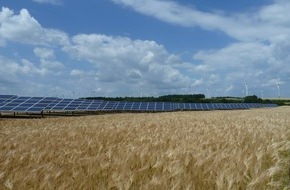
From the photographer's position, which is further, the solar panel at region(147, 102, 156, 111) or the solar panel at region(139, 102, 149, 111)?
the solar panel at region(147, 102, 156, 111)

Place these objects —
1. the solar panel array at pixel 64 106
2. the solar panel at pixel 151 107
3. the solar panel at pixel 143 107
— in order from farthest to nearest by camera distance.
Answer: the solar panel at pixel 151 107
the solar panel at pixel 143 107
the solar panel array at pixel 64 106

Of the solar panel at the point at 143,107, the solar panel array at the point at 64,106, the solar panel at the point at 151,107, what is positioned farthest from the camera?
the solar panel at the point at 151,107

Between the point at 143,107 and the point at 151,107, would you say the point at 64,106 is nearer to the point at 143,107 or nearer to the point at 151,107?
the point at 143,107

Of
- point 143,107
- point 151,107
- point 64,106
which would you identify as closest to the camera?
point 64,106

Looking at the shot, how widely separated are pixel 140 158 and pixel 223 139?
4.52 metres

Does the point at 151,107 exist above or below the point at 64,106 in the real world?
above

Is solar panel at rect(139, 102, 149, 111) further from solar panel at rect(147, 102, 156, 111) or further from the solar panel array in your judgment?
solar panel at rect(147, 102, 156, 111)

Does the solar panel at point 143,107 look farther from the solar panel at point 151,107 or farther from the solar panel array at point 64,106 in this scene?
the solar panel at point 151,107

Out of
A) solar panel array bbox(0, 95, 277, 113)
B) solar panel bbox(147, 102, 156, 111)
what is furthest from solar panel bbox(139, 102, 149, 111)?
solar panel bbox(147, 102, 156, 111)

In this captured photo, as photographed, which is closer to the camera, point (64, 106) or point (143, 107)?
point (64, 106)

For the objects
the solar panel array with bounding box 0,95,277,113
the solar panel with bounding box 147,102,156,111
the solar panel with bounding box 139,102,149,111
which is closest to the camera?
the solar panel array with bounding box 0,95,277,113

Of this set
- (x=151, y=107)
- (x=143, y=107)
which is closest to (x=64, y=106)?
(x=143, y=107)

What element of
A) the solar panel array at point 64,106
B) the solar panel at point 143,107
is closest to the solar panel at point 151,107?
the solar panel array at point 64,106

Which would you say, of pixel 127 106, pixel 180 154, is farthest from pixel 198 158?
pixel 127 106
